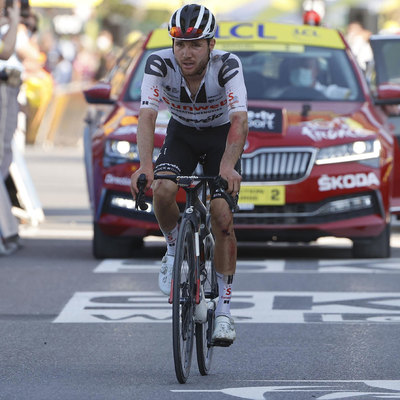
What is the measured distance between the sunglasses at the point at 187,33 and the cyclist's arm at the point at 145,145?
1.30 feet

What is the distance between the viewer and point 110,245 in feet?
41.4

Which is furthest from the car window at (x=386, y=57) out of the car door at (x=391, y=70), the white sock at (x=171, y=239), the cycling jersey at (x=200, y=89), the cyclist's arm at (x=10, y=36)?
the white sock at (x=171, y=239)

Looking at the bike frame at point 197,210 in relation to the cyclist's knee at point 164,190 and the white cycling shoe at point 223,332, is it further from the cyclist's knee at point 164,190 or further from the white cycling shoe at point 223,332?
the white cycling shoe at point 223,332

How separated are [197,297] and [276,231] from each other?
4.73 metres

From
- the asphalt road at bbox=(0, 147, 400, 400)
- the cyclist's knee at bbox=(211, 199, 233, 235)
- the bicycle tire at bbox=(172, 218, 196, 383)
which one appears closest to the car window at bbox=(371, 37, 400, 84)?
the asphalt road at bbox=(0, 147, 400, 400)

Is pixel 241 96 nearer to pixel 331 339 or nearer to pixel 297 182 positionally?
pixel 331 339

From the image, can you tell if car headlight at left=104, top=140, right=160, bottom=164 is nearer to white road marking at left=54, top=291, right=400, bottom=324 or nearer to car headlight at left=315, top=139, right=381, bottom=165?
car headlight at left=315, top=139, right=381, bottom=165

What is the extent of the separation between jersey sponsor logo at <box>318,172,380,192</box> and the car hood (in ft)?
0.90

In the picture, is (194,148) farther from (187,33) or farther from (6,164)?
(6,164)

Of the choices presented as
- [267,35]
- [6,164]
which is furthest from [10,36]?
[267,35]

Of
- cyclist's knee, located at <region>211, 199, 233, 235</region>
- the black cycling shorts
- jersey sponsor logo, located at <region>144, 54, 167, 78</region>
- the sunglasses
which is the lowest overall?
cyclist's knee, located at <region>211, 199, 233, 235</region>

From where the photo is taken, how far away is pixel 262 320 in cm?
940

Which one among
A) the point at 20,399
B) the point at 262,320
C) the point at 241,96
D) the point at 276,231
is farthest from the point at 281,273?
the point at 20,399

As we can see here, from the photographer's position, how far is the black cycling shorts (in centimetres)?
791
